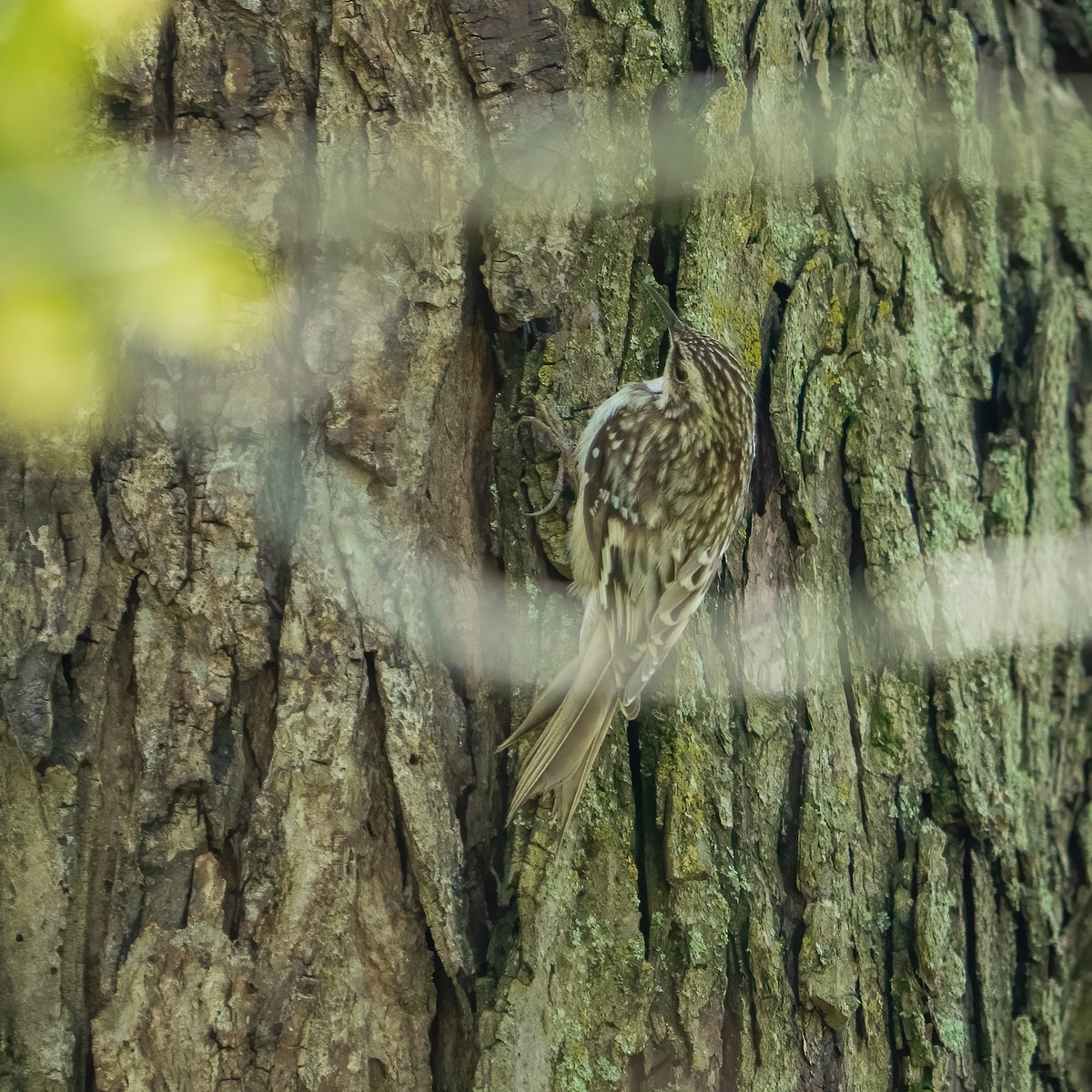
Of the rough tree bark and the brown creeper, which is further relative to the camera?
the brown creeper

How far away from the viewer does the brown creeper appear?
189 cm

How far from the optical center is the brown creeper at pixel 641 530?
1.89m

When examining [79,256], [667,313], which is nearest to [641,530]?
[667,313]

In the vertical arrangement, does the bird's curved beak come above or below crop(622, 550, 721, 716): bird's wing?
above

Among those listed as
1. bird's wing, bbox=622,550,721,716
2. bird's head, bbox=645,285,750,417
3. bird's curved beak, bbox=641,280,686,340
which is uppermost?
bird's curved beak, bbox=641,280,686,340

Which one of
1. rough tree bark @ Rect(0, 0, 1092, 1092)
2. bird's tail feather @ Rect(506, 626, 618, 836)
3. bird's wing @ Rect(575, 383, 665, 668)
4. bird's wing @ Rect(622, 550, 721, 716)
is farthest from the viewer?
bird's wing @ Rect(575, 383, 665, 668)

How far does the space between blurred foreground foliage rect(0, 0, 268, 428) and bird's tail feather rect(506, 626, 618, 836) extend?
2.51 feet

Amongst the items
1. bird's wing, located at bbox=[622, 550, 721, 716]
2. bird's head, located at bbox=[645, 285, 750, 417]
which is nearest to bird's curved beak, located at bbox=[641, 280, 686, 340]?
bird's head, located at bbox=[645, 285, 750, 417]

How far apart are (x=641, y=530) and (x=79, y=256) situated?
4.06 ft

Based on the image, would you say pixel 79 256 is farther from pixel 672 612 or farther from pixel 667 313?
pixel 672 612

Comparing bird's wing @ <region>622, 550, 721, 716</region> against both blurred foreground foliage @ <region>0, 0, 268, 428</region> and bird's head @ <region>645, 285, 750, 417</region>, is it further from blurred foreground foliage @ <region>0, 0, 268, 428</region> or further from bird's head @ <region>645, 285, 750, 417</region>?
blurred foreground foliage @ <region>0, 0, 268, 428</region>

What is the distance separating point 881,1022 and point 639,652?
77 centimetres

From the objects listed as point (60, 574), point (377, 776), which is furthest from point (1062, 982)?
point (60, 574)

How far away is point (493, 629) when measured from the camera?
1.93 meters
